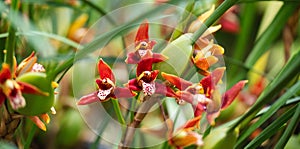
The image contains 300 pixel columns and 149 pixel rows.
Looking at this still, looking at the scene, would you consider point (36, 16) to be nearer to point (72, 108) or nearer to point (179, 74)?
point (72, 108)

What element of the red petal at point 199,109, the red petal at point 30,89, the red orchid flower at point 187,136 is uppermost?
the red petal at point 30,89

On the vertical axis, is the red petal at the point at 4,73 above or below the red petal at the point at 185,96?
above

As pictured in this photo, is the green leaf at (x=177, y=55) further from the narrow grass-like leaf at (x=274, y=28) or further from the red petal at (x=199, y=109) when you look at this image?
the narrow grass-like leaf at (x=274, y=28)

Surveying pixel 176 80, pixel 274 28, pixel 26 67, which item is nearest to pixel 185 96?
pixel 176 80

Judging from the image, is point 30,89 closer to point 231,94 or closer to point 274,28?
point 231,94

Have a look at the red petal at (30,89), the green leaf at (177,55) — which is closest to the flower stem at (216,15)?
the green leaf at (177,55)

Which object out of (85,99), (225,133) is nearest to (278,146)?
(225,133)
